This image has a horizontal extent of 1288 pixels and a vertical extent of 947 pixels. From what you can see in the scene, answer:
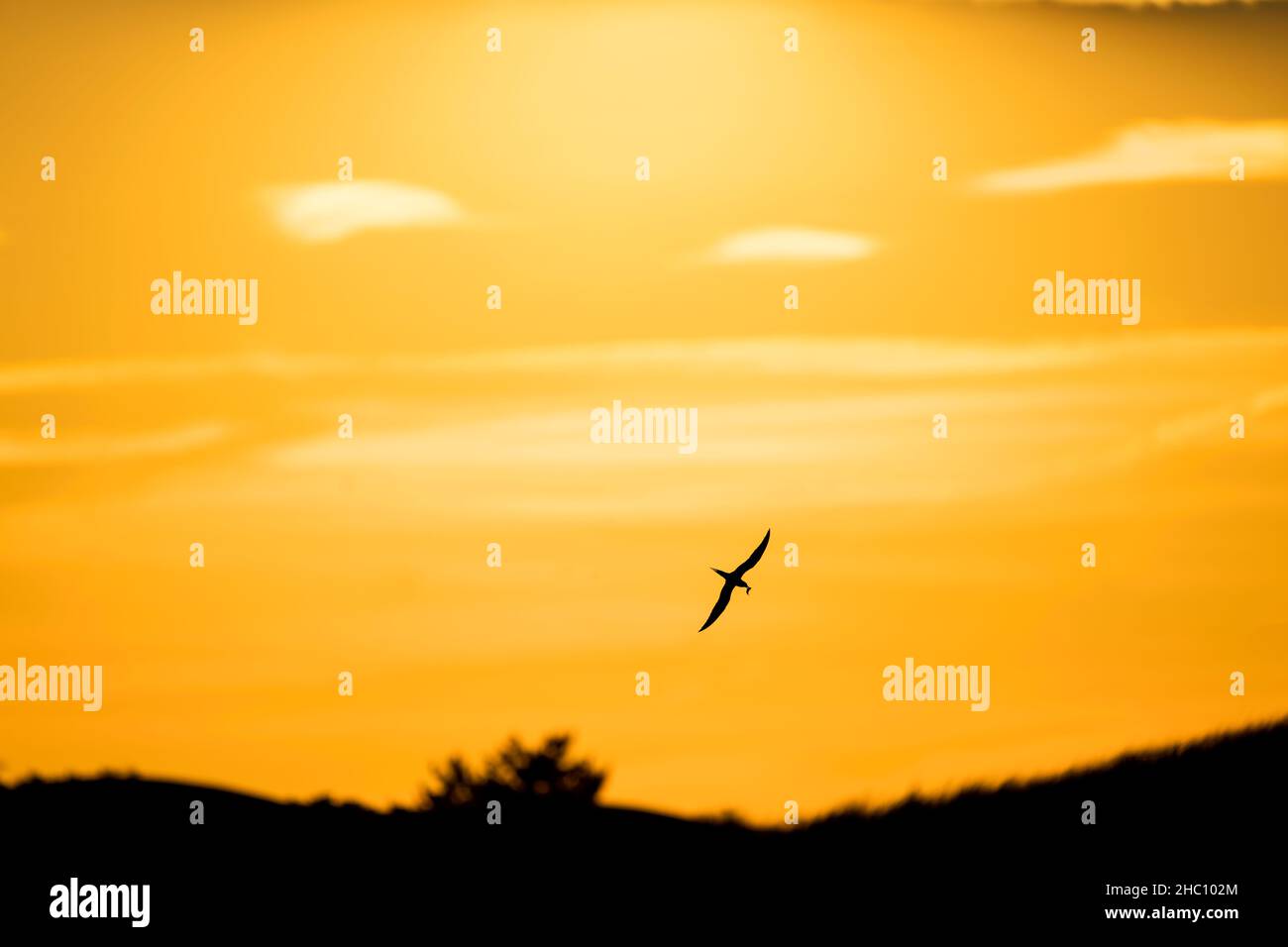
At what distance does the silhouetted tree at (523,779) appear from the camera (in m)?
5.75

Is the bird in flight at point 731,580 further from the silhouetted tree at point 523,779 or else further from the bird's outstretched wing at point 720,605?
the silhouetted tree at point 523,779

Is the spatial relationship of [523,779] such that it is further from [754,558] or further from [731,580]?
[754,558]

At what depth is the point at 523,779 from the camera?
18.9 ft

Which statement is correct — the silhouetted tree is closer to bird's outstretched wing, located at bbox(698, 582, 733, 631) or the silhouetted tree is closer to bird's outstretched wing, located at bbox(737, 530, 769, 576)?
bird's outstretched wing, located at bbox(698, 582, 733, 631)

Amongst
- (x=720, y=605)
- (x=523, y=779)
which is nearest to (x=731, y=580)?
(x=720, y=605)

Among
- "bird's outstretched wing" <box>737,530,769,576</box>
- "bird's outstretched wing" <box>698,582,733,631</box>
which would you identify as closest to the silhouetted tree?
"bird's outstretched wing" <box>698,582,733,631</box>

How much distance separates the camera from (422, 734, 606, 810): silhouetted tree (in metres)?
5.75

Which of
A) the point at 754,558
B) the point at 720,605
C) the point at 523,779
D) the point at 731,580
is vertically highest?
the point at 754,558

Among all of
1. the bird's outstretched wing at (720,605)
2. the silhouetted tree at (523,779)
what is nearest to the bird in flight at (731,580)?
the bird's outstretched wing at (720,605)

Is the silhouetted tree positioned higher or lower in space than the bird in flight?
lower

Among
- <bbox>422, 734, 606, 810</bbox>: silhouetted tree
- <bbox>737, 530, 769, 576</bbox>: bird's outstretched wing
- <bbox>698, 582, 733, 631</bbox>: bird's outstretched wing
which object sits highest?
<bbox>737, 530, 769, 576</bbox>: bird's outstretched wing
